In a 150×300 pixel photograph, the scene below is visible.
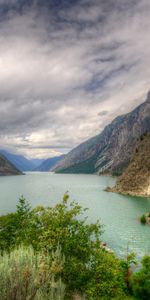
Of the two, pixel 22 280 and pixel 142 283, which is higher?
pixel 22 280

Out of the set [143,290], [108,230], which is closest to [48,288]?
[143,290]

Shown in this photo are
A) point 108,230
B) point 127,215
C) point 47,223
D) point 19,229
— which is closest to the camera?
point 47,223

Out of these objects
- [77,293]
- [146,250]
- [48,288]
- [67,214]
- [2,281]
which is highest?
[67,214]

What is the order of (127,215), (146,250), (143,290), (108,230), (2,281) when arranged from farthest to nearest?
(127,215) < (108,230) < (146,250) < (143,290) < (2,281)

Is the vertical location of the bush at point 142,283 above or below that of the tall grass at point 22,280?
below

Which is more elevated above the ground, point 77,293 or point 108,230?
point 77,293

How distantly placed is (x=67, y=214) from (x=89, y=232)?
3.06 m

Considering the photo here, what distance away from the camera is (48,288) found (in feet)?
75.4

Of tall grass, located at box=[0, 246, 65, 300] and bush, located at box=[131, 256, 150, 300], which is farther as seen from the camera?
bush, located at box=[131, 256, 150, 300]

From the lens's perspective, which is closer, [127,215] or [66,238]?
[66,238]

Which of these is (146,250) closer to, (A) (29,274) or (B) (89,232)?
(B) (89,232)

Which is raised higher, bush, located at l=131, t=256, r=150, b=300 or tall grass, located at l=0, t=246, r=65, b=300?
tall grass, located at l=0, t=246, r=65, b=300

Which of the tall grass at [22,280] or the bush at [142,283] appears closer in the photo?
the tall grass at [22,280]

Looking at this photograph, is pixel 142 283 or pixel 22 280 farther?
pixel 142 283
